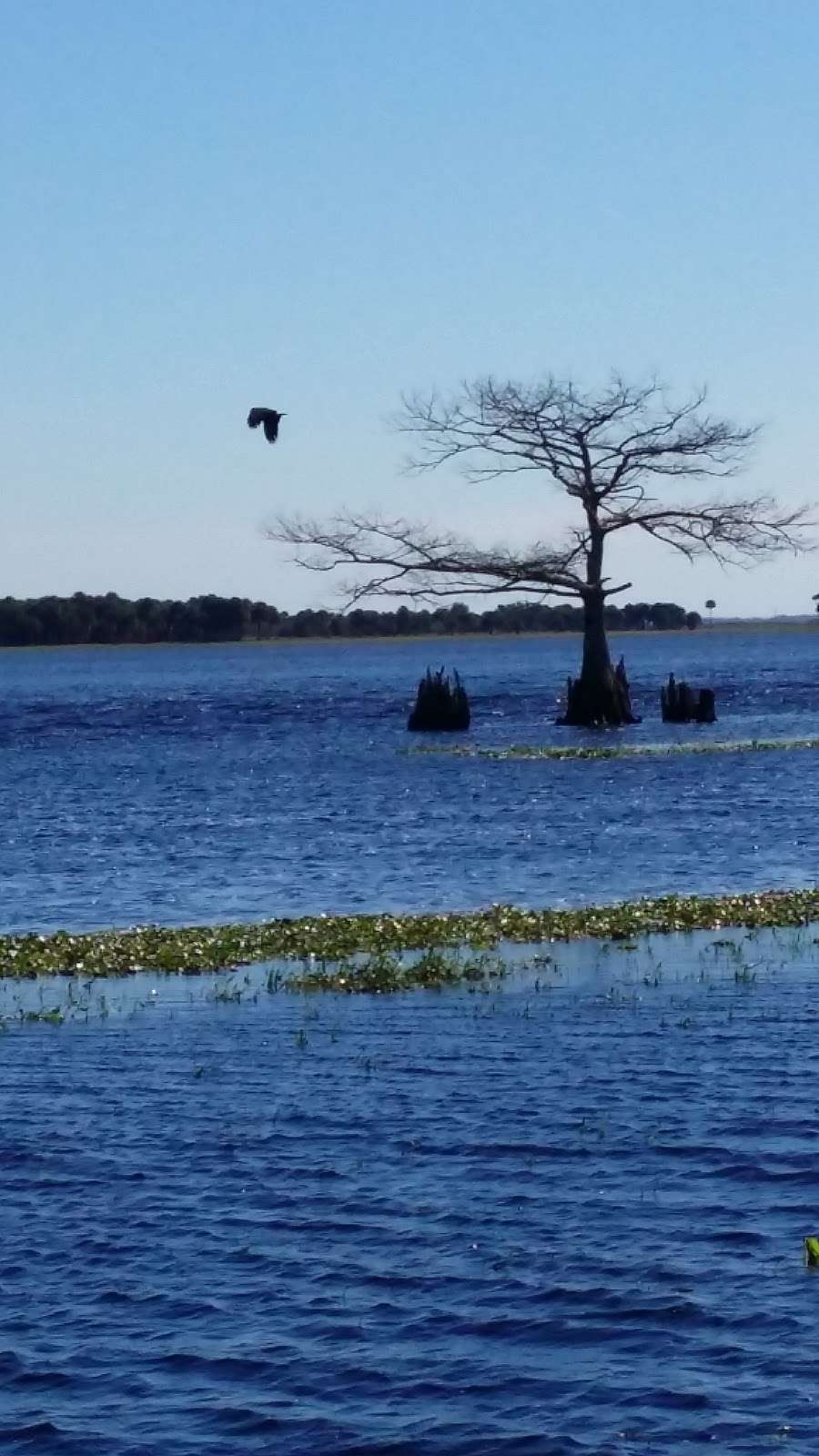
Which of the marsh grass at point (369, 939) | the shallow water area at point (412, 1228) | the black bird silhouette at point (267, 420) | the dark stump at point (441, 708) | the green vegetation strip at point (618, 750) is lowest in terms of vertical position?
the shallow water area at point (412, 1228)

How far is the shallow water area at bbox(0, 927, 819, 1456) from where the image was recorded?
37.9 feet

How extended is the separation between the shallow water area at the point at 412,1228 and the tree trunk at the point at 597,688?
53.4 m

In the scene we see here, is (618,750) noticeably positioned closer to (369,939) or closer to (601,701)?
(601,701)

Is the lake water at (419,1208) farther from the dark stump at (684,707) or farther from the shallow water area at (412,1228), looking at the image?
the dark stump at (684,707)

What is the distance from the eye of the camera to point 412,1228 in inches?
570

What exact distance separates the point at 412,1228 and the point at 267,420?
76.6ft

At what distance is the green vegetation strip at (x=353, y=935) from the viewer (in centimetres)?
2553

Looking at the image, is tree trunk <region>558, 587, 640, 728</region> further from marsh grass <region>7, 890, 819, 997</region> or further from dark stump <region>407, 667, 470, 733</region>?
marsh grass <region>7, 890, 819, 997</region>

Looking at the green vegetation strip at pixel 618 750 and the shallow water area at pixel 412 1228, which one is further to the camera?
the green vegetation strip at pixel 618 750

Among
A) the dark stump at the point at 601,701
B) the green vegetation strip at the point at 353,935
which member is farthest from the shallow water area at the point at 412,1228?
the dark stump at the point at 601,701

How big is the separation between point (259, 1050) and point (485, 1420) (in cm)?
928

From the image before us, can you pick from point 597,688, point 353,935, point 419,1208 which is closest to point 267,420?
point 353,935

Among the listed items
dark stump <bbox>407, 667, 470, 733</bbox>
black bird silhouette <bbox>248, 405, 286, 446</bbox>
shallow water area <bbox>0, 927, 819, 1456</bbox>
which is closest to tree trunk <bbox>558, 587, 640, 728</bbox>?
dark stump <bbox>407, 667, 470, 733</bbox>

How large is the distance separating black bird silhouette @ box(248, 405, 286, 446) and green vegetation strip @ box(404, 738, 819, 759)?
30.6m
